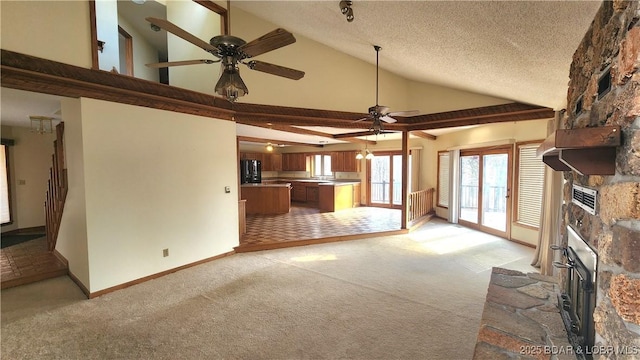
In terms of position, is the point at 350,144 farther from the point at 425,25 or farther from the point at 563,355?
the point at 563,355

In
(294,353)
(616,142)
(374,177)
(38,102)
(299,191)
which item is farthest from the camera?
(299,191)

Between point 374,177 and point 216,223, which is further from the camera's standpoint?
point 374,177

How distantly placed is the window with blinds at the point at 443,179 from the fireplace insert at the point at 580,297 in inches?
222

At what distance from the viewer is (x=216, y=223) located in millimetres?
4391

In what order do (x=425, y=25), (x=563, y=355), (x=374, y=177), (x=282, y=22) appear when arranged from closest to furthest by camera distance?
1. (x=563, y=355)
2. (x=425, y=25)
3. (x=282, y=22)
4. (x=374, y=177)

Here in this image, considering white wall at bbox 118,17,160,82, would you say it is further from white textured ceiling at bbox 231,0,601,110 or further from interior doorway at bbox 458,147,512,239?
interior doorway at bbox 458,147,512,239

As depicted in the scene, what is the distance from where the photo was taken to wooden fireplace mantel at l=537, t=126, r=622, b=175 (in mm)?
1171

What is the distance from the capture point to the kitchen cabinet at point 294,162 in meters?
11.0

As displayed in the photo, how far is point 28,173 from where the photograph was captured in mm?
5746

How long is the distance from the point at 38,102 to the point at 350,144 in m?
7.87

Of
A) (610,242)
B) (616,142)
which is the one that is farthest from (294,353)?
(616,142)

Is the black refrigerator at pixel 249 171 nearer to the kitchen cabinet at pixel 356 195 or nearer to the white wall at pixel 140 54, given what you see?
the kitchen cabinet at pixel 356 195

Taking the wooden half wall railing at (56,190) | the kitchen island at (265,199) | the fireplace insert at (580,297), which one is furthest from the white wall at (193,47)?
the fireplace insert at (580,297)

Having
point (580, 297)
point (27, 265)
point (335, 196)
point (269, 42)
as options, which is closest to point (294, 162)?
point (335, 196)
